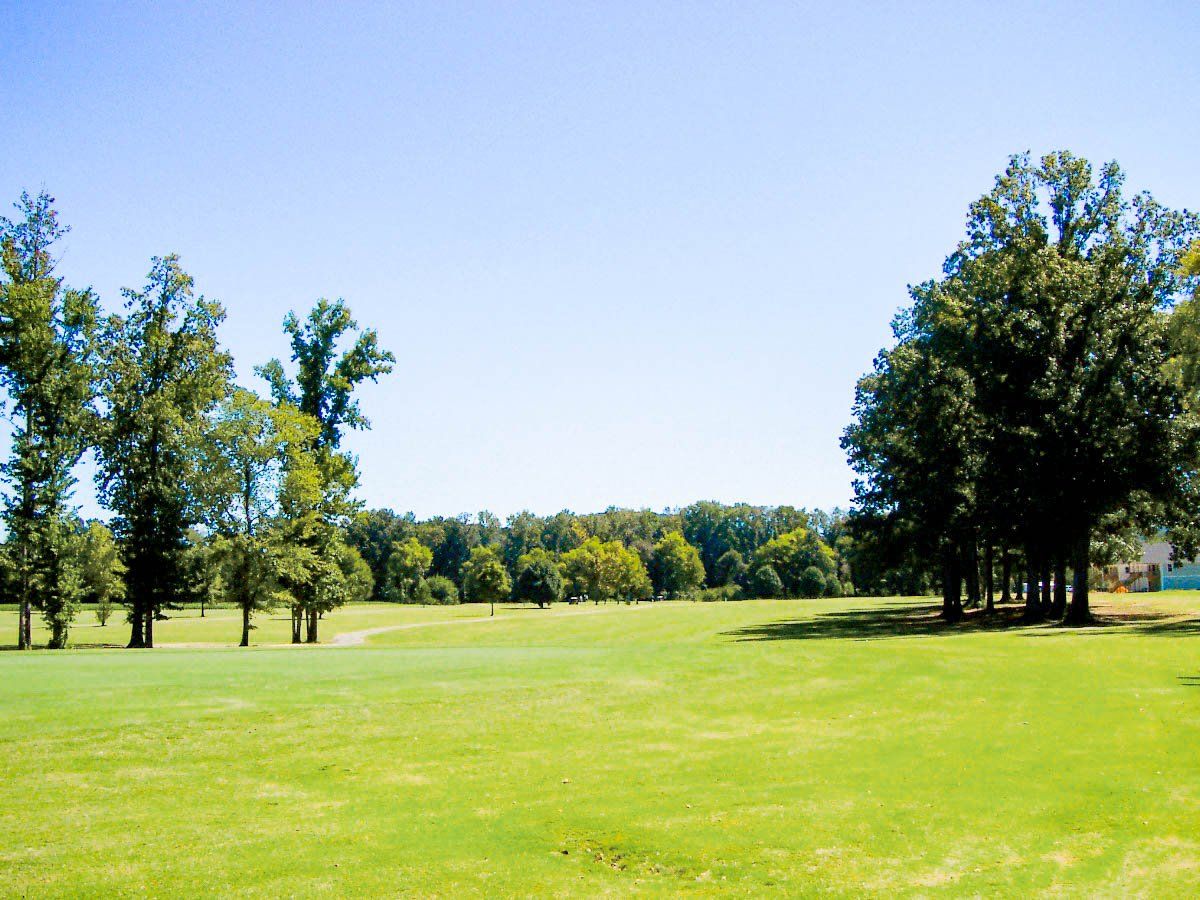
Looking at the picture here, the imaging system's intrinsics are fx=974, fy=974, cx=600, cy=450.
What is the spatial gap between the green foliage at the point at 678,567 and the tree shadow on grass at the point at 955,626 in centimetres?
9908

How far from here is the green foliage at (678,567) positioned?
15912cm

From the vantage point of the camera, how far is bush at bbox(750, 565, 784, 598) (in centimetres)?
14225

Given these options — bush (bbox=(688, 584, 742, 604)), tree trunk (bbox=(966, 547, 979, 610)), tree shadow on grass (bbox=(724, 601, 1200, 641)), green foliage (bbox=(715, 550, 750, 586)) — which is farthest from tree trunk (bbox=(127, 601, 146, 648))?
green foliage (bbox=(715, 550, 750, 586))

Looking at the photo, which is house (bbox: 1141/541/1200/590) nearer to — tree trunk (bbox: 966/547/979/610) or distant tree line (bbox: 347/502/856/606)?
distant tree line (bbox: 347/502/856/606)

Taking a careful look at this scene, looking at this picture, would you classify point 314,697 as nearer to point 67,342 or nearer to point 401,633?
point 67,342

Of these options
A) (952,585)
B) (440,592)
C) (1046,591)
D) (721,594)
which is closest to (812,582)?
(721,594)

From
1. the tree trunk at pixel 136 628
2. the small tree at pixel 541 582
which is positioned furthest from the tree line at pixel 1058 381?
the small tree at pixel 541 582

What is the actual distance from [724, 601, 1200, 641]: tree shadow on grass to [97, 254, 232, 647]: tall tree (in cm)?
2869

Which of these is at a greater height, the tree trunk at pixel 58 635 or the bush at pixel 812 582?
the tree trunk at pixel 58 635

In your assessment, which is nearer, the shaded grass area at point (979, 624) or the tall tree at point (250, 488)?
the shaded grass area at point (979, 624)

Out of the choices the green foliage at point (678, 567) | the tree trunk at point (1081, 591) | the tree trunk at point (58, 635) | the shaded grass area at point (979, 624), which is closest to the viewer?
the shaded grass area at point (979, 624)

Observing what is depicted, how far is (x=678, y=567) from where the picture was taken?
159125 millimetres

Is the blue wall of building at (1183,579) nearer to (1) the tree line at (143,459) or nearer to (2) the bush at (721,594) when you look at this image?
(2) the bush at (721,594)

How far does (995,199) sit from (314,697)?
40.0 meters
